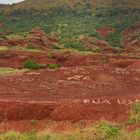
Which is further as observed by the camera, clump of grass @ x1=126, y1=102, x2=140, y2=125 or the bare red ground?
the bare red ground

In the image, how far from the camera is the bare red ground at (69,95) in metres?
15.7

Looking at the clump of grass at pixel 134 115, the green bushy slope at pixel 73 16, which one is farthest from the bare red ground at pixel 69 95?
the green bushy slope at pixel 73 16

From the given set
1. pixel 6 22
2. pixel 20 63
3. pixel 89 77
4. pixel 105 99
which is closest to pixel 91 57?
pixel 20 63

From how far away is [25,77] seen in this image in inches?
845

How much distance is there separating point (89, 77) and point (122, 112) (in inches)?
236

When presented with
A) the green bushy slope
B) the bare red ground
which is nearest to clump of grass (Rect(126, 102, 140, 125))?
the bare red ground

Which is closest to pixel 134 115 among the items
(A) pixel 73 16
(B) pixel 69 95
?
(B) pixel 69 95

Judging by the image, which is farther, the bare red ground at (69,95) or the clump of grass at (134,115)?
the bare red ground at (69,95)

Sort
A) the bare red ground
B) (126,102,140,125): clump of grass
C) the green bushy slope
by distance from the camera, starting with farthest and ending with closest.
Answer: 1. the green bushy slope
2. the bare red ground
3. (126,102,140,125): clump of grass

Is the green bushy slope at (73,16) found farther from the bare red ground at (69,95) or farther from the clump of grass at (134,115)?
the clump of grass at (134,115)

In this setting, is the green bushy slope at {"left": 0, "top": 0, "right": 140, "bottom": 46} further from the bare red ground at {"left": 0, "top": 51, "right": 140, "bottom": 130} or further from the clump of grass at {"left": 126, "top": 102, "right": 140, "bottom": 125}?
the clump of grass at {"left": 126, "top": 102, "right": 140, "bottom": 125}

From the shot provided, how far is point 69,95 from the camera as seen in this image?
18.4m

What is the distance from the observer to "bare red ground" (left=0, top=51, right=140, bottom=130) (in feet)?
51.5

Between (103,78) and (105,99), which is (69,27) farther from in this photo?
(105,99)
